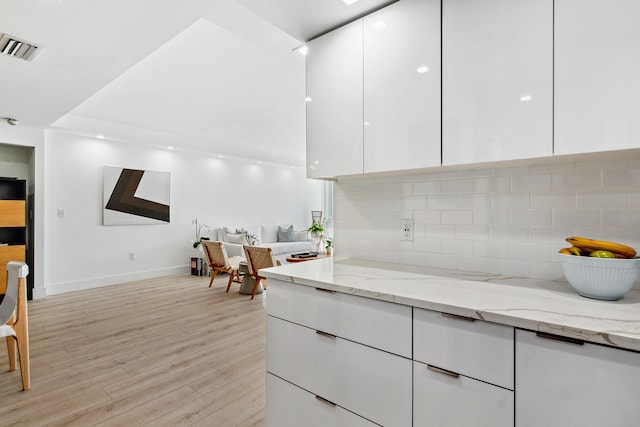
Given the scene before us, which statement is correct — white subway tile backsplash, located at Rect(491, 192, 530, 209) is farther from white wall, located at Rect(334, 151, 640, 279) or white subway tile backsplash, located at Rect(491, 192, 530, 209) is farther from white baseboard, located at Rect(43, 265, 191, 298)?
Result: white baseboard, located at Rect(43, 265, 191, 298)

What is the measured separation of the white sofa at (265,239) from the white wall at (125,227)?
361 mm

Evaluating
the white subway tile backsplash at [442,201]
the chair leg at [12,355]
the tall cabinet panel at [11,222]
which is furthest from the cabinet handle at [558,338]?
the tall cabinet panel at [11,222]

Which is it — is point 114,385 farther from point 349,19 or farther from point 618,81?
point 618,81

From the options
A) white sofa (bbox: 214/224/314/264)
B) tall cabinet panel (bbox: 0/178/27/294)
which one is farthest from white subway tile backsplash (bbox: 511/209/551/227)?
tall cabinet panel (bbox: 0/178/27/294)

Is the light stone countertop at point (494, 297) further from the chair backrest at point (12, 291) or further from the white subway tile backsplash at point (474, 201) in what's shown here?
the chair backrest at point (12, 291)

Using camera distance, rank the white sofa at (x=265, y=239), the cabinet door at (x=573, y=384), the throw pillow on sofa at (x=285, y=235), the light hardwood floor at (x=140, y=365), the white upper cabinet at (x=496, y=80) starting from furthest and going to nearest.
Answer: the throw pillow on sofa at (x=285, y=235) < the white sofa at (x=265, y=239) < the light hardwood floor at (x=140, y=365) < the white upper cabinet at (x=496, y=80) < the cabinet door at (x=573, y=384)

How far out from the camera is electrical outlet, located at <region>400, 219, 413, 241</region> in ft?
6.03

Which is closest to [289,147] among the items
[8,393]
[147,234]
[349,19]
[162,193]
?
[162,193]

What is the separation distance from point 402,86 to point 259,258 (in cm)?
326

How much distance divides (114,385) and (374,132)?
2.46 metres

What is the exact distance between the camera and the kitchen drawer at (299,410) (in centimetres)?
137

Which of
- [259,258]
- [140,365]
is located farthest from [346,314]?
[259,258]

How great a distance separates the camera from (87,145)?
199 inches

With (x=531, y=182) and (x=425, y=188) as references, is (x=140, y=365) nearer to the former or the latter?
(x=425, y=188)
